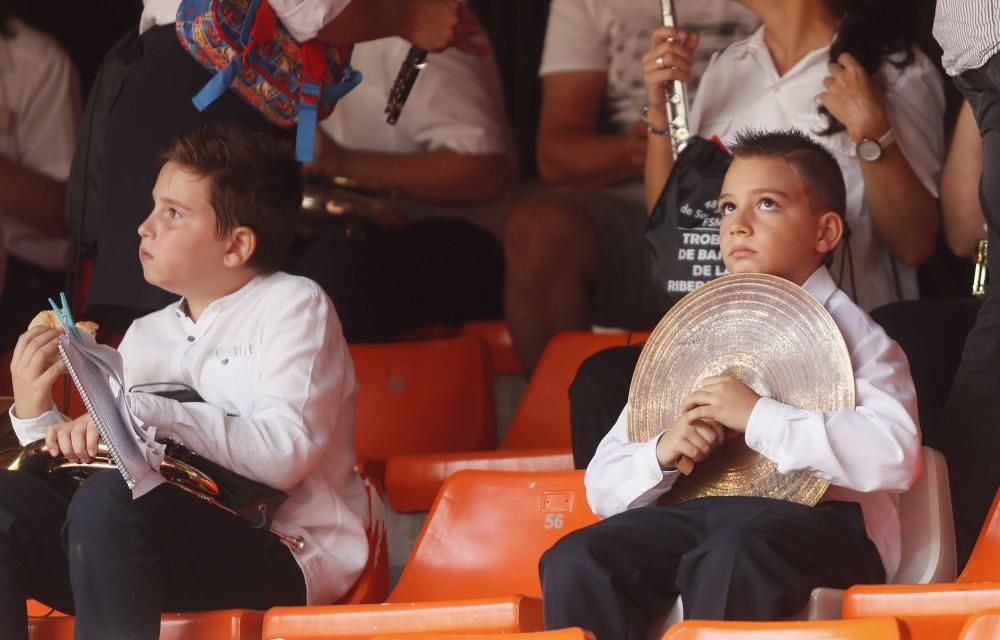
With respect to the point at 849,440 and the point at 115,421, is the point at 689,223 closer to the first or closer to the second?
the point at 849,440

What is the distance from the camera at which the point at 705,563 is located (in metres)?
2.04

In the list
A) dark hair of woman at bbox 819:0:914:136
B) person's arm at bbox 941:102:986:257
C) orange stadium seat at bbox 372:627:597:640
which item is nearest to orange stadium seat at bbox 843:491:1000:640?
orange stadium seat at bbox 372:627:597:640

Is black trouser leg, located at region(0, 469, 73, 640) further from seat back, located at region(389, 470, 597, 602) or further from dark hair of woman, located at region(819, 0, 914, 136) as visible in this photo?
dark hair of woman, located at region(819, 0, 914, 136)

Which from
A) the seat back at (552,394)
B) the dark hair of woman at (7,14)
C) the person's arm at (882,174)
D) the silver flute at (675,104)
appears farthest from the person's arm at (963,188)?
the dark hair of woman at (7,14)

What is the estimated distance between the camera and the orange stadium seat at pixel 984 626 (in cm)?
163

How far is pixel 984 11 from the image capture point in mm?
2287

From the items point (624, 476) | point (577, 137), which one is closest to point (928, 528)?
point (624, 476)

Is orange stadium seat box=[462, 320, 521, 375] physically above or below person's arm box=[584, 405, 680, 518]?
below

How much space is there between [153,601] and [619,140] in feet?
6.52

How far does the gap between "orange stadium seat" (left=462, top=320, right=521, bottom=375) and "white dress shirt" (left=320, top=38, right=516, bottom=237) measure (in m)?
0.28

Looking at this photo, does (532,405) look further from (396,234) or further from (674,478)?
(674,478)

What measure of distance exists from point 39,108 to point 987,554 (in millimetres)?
2770

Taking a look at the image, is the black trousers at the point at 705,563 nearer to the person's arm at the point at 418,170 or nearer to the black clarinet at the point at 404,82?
the black clarinet at the point at 404,82

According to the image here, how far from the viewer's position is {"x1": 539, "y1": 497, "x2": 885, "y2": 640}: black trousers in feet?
6.46
